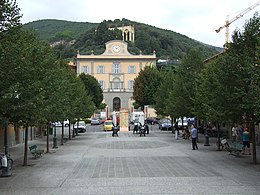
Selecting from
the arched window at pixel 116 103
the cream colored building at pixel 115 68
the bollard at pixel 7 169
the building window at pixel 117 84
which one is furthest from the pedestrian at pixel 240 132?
the building window at pixel 117 84

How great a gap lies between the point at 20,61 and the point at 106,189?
A: 517cm

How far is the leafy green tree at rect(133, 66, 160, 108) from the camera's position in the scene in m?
78.2

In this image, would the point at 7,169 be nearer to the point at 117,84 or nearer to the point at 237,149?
the point at 237,149

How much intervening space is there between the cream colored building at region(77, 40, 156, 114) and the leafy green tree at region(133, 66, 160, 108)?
71.2ft

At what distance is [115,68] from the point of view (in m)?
104

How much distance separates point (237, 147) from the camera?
21.8 metres

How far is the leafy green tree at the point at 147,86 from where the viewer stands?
78250mm

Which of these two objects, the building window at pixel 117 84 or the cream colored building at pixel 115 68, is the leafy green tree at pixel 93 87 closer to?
the cream colored building at pixel 115 68

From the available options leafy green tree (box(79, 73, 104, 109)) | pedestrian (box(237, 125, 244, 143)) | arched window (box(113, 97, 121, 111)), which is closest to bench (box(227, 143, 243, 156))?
pedestrian (box(237, 125, 244, 143))

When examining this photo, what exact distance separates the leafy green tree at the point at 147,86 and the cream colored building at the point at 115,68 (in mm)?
21693

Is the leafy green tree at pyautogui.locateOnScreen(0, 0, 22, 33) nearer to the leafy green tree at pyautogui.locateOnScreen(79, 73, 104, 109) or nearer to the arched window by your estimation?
the leafy green tree at pyautogui.locateOnScreen(79, 73, 104, 109)

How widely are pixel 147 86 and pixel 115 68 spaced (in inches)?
1058

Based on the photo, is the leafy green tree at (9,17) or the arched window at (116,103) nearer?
the leafy green tree at (9,17)

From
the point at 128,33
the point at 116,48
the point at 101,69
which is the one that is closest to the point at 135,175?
the point at 101,69
